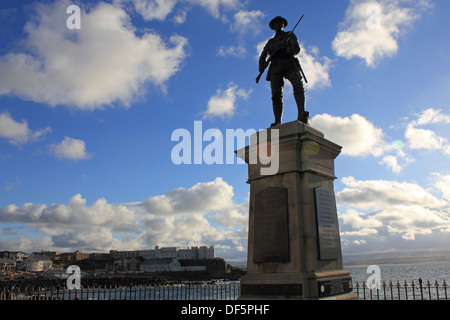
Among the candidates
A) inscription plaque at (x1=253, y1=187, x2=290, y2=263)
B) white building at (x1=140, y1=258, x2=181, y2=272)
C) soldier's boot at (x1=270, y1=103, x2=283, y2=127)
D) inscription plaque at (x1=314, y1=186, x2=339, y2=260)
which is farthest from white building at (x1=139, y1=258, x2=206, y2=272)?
inscription plaque at (x1=314, y1=186, x2=339, y2=260)

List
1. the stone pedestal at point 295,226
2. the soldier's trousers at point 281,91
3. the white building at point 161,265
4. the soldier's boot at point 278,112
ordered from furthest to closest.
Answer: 1. the white building at point 161,265
2. the soldier's boot at point 278,112
3. the soldier's trousers at point 281,91
4. the stone pedestal at point 295,226

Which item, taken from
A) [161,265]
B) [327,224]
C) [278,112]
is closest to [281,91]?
[278,112]

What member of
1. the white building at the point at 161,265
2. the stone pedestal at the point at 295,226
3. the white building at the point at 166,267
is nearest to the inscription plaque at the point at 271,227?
the stone pedestal at the point at 295,226

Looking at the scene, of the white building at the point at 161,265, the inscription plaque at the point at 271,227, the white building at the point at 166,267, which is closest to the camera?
the inscription plaque at the point at 271,227

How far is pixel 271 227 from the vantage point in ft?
25.0

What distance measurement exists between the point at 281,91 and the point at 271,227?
360 cm

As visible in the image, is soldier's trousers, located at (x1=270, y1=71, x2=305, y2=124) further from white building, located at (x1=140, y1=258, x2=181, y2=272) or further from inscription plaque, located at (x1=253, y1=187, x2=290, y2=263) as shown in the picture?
white building, located at (x1=140, y1=258, x2=181, y2=272)

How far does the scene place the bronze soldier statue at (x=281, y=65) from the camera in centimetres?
877

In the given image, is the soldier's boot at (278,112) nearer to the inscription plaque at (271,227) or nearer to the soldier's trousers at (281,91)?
the soldier's trousers at (281,91)

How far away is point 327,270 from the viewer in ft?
24.1

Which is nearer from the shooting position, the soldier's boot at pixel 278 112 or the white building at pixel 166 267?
Answer: the soldier's boot at pixel 278 112

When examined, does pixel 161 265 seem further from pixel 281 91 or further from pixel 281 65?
pixel 281 65
